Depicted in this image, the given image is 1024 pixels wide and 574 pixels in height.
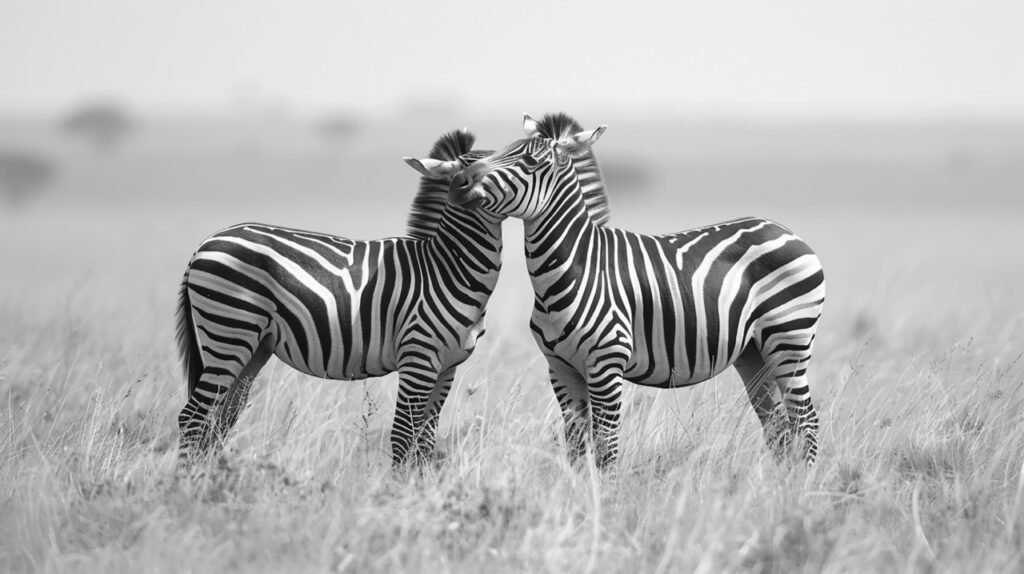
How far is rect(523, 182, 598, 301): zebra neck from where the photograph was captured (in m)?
6.55

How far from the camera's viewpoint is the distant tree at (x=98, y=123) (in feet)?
228

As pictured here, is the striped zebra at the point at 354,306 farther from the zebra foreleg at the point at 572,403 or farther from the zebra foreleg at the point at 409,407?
the zebra foreleg at the point at 572,403

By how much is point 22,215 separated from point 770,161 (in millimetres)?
52465

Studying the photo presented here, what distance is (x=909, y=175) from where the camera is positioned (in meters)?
70.1

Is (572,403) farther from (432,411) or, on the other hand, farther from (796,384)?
(796,384)

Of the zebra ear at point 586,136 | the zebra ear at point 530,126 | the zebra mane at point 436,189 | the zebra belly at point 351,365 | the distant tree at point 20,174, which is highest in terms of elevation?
the zebra ear at point 530,126

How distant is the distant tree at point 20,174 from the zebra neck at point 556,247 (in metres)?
59.0

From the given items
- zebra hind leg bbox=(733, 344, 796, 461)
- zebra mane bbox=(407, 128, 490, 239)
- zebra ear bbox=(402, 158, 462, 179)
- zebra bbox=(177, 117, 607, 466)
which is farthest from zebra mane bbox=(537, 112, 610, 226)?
zebra hind leg bbox=(733, 344, 796, 461)

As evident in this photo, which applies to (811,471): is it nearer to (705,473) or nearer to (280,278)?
(705,473)

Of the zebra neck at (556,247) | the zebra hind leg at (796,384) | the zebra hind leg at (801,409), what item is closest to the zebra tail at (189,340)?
the zebra neck at (556,247)

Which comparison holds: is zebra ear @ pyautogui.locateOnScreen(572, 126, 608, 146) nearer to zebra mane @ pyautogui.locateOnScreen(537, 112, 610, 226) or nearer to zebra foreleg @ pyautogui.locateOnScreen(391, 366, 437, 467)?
zebra mane @ pyautogui.locateOnScreen(537, 112, 610, 226)

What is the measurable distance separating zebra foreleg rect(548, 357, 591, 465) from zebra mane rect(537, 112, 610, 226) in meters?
1.07

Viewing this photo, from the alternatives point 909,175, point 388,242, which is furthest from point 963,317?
point 909,175

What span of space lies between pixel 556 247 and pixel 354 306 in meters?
1.39
